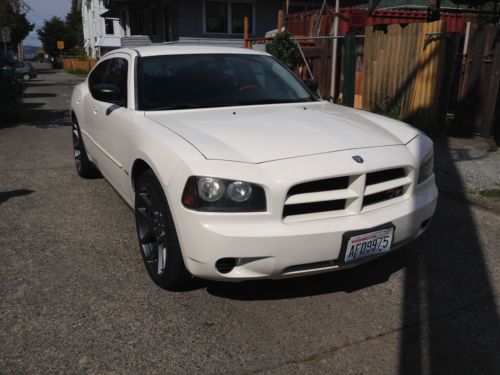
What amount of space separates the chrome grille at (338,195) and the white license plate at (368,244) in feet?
0.53

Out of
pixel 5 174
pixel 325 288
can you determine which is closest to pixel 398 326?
pixel 325 288

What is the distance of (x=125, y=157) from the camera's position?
3.82 meters

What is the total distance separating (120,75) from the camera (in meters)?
4.50

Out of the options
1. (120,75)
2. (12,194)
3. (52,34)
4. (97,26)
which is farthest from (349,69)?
(52,34)

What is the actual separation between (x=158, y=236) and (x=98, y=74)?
114 inches

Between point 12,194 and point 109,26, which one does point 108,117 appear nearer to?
point 12,194

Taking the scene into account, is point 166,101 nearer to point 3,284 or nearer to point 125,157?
point 125,157

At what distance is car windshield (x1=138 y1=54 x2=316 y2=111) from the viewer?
402 cm

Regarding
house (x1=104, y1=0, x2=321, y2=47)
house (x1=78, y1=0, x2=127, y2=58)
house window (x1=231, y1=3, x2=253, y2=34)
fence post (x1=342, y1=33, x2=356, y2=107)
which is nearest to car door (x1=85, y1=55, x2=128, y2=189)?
fence post (x1=342, y1=33, x2=356, y2=107)

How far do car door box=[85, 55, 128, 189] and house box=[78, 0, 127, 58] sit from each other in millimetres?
28145

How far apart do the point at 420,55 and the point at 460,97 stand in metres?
0.96

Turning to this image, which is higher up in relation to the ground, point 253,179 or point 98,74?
point 98,74

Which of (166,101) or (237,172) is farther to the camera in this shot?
(166,101)

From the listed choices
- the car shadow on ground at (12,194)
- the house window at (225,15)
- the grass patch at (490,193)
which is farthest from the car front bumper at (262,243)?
the house window at (225,15)
